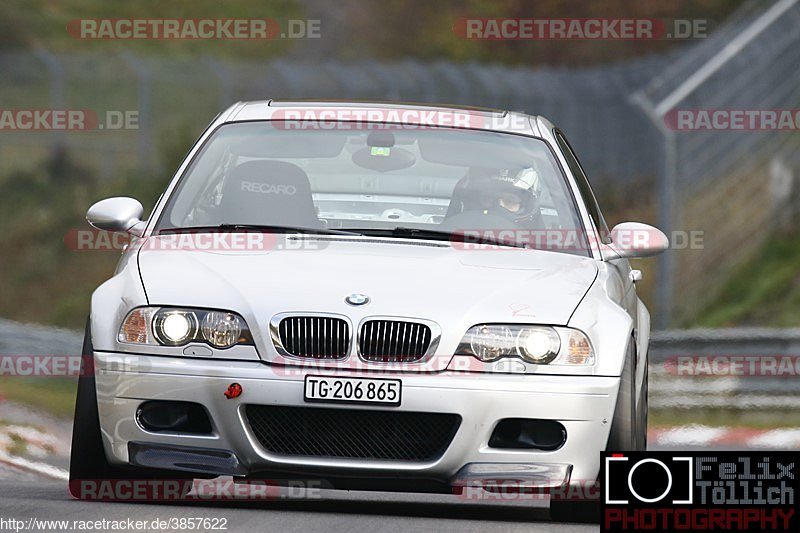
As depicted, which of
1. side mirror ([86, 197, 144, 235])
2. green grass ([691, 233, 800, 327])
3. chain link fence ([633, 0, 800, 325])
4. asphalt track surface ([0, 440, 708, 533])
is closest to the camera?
asphalt track surface ([0, 440, 708, 533])

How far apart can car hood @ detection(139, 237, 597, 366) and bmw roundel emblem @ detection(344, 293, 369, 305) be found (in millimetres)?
21

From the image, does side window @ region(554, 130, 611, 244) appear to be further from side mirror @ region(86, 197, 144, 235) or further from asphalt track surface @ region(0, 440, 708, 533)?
side mirror @ region(86, 197, 144, 235)

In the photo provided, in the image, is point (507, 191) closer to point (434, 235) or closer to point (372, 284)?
point (434, 235)

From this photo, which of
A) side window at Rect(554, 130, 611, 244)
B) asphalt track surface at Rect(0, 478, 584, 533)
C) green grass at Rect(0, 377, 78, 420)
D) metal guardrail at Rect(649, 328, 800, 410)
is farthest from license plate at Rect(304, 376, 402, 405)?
metal guardrail at Rect(649, 328, 800, 410)

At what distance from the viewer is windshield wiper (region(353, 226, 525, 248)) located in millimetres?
8008

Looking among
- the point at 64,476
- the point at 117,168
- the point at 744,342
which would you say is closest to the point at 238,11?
the point at 117,168

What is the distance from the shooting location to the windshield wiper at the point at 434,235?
801 centimetres

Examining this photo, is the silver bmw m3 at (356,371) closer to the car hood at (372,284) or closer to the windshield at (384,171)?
the car hood at (372,284)

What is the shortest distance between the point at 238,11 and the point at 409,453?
193 feet

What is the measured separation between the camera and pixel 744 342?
55.3 ft

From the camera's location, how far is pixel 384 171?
876cm

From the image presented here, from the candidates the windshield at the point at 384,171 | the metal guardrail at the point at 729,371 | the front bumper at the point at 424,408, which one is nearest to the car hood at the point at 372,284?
the front bumper at the point at 424,408

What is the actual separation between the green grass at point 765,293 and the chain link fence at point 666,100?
46 cm

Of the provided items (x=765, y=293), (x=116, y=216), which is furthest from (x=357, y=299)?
(x=765, y=293)
